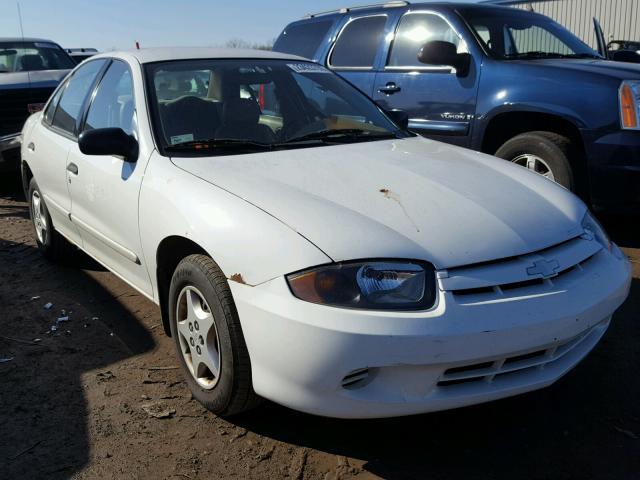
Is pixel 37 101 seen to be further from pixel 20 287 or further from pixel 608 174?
pixel 608 174

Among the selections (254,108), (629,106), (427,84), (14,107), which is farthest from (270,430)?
(14,107)

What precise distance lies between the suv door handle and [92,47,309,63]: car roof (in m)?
1.92

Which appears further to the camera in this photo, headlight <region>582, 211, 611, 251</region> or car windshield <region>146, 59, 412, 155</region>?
car windshield <region>146, 59, 412, 155</region>

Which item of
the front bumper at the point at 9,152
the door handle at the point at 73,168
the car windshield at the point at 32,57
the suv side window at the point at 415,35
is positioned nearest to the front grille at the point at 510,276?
the door handle at the point at 73,168

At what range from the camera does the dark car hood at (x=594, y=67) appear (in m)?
4.80

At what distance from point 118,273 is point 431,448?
201 centimetres

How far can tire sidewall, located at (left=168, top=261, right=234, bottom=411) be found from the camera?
8.47 ft

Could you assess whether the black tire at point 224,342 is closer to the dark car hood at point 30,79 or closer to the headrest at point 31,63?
the dark car hood at point 30,79

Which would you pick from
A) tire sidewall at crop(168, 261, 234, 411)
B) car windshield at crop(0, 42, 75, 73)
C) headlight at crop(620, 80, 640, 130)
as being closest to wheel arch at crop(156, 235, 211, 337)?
tire sidewall at crop(168, 261, 234, 411)

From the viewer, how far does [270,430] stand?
2805 millimetres

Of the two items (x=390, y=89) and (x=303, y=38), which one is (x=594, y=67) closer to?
(x=390, y=89)

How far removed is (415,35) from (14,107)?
15.3 ft

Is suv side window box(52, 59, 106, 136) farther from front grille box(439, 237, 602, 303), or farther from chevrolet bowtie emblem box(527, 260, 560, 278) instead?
chevrolet bowtie emblem box(527, 260, 560, 278)

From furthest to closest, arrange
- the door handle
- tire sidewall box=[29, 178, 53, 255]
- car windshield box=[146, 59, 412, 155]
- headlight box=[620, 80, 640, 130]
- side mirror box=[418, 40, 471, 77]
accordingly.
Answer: side mirror box=[418, 40, 471, 77] → tire sidewall box=[29, 178, 53, 255] → headlight box=[620, 80, 640, 130] → the door handle → car windshield box=[146, 59, 412, 155]
